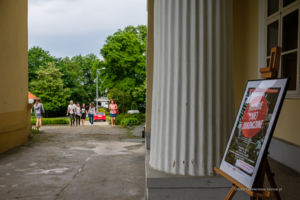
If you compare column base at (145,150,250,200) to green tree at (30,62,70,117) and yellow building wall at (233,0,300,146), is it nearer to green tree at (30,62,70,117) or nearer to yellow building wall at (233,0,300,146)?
yellow building wall at (233,0,300,146)

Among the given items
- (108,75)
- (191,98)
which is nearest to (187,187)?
(191,98)

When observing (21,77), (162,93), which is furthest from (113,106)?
(162,93)

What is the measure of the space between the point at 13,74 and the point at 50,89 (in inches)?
1672

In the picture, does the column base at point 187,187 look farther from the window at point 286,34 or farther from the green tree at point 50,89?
the green tree at point 50,89

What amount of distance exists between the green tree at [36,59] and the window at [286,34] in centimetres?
5268

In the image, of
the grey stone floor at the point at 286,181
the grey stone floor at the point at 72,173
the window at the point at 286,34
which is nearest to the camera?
the grey stone floor at the point at 286,181

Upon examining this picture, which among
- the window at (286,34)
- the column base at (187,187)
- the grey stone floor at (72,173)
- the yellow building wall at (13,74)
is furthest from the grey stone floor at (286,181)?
the yellow building wall at (13,74)

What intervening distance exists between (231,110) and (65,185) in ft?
10.5

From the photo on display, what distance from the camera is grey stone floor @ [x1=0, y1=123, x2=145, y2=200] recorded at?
14.7 feet

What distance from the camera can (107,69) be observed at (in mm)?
35938

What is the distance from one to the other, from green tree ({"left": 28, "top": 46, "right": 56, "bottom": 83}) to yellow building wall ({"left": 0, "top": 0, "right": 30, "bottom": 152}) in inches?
1809

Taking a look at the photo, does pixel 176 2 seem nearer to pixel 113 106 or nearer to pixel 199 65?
pixel 199 65

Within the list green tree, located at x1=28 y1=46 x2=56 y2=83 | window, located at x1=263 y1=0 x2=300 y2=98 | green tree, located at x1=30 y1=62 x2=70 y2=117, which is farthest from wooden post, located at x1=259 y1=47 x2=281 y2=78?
green tree, located at x1=28 y1=46 x2=56 y2=83

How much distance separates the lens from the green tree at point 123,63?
114 ft
